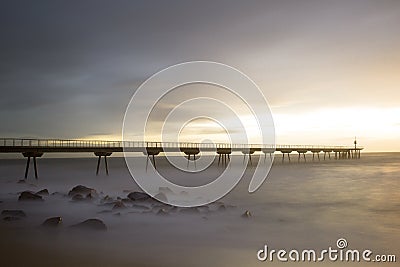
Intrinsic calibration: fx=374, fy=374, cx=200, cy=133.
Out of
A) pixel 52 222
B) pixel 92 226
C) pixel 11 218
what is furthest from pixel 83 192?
pixel 92 226

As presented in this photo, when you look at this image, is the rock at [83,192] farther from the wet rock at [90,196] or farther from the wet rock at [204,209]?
the wet rock at [204,209]

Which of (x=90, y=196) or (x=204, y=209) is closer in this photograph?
(x=204, y=209)

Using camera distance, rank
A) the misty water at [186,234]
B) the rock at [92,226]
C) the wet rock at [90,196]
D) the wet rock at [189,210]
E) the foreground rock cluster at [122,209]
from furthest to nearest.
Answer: the wet rock at [90,196]
the wet rock at [189,210]
the foreground rock cluster at [122,209]
the rock at [92,226]
the misty water at [186,234]

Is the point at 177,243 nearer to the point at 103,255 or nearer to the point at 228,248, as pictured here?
the point at 228,248

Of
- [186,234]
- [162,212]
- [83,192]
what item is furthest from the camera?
[83,192]

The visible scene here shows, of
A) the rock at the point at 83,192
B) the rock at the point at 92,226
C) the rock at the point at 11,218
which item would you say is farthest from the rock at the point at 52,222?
the rock at the point at 83,192

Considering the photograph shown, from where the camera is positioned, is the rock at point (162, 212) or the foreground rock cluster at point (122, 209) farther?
the rock at point (162, 212)

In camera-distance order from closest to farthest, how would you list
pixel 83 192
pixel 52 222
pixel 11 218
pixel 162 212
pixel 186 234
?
1. pixel 186 234
2. pixel 52 222
3. pixel 11 218
4. pixel 162 212
5. pixel 83 192

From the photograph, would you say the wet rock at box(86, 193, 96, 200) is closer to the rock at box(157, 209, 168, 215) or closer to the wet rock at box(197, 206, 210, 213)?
the rock at box(157, 209, 168, 215)

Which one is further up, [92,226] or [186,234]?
A: [92,226]

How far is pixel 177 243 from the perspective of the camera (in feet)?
30.2

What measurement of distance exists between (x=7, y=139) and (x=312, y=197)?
2206 cm

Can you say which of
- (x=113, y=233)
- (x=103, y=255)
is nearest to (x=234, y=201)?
(x=113, y=233)

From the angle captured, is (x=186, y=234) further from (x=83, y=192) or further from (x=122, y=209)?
(x=83, y=192)
